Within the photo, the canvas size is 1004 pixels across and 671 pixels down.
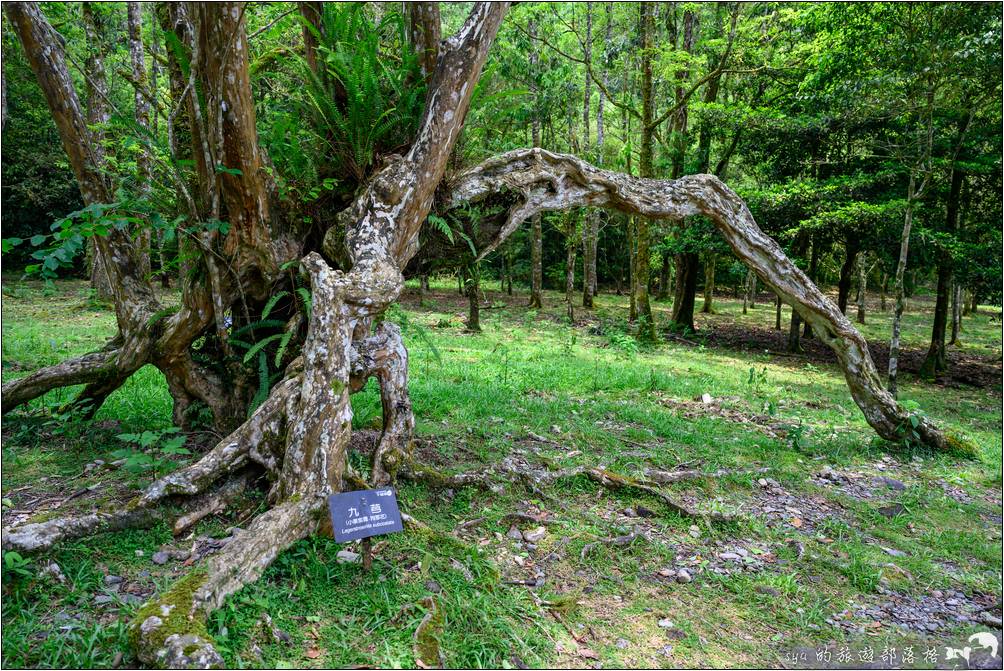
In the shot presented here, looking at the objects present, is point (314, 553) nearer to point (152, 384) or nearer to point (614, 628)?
point (614, 628)

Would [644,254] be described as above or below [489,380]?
above

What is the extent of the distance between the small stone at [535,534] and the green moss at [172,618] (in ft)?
8.02

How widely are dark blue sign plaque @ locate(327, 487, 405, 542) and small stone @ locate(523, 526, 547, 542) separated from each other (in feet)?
4.78

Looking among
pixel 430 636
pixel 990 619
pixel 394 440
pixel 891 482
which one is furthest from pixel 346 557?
pixel 891 482

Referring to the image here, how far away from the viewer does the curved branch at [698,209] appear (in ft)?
20.6

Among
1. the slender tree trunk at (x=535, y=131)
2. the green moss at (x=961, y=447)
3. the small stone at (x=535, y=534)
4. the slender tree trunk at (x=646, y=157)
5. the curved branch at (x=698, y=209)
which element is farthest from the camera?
the slender tree trunk at (x=535, y=131)

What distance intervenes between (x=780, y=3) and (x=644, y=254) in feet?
22.8

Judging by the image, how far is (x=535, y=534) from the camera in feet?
16.0

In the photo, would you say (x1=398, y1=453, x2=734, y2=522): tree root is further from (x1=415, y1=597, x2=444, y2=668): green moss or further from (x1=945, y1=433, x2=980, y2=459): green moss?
(x1=945, y1=433, x2=980, y2=459): green moss

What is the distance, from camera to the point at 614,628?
152 inches

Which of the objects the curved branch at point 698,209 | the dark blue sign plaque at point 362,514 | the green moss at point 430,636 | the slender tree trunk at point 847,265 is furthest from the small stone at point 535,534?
the slender tree trunk at point 847,265

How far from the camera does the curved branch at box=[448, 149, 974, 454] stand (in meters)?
6.27

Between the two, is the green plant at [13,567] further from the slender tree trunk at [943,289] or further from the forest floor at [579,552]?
the slender tree trunk at [943,289]

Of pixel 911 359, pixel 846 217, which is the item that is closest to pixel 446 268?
pixel 846 217
